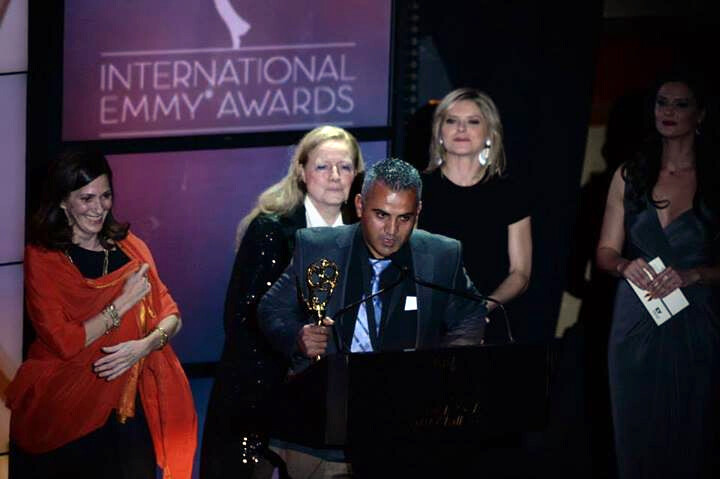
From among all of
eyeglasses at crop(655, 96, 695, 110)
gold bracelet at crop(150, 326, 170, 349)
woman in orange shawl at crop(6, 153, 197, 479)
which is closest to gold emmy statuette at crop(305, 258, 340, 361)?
woman in orange shawl at crop(6, 153, 197, 479)

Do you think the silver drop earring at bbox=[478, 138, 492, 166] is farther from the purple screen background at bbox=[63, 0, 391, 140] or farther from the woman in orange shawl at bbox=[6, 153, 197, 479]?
the woman in orange shawl at bbox=[6, 153, 197, 479]

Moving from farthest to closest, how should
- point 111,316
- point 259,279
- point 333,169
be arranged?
point 259,279 < point 333,169 < point 111,316

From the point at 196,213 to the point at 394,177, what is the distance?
1.58 m

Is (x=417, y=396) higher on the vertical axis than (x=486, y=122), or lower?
lower

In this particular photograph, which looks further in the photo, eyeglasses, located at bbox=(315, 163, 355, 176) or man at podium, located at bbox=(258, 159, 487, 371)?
eyeglasses, located at bbox=(315, 163, 355, 176)

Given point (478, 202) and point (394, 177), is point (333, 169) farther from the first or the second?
point (394, 177)

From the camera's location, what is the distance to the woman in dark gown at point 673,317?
5.71 m

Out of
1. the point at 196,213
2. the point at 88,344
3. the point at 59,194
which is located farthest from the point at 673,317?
the point at 59,194

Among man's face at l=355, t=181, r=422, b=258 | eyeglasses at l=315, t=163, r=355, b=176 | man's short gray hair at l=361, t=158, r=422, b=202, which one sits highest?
eyeglasses at l=315, t=163, r=355, b=176

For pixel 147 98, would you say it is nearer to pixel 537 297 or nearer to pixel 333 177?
pixel 333 177

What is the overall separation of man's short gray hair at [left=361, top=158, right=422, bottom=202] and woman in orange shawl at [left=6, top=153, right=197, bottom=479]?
1140 mm

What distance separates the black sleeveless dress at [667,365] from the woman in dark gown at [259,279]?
1299mm

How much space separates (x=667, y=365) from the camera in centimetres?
577

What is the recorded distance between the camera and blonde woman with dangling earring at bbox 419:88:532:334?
5.49 meters
